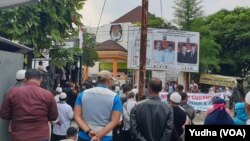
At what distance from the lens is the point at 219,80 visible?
35750 mm

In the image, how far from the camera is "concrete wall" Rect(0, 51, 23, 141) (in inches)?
234

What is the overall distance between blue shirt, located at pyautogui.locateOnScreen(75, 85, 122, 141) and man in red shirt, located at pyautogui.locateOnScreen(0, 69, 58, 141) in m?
0.47

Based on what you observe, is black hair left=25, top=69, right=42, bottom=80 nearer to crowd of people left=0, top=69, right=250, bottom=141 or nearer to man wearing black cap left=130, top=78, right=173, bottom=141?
crowd of people left=0, top=69, right=250, bottom=141

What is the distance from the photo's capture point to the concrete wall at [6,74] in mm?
5938

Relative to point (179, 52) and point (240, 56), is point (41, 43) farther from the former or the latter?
point (240, 56)

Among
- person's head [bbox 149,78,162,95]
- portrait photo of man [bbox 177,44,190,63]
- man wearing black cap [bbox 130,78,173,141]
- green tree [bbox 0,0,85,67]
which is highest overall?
green tree [bbox 0,0,85,67]

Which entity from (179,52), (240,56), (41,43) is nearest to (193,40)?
(179,52)

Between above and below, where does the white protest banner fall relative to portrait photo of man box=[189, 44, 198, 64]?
below

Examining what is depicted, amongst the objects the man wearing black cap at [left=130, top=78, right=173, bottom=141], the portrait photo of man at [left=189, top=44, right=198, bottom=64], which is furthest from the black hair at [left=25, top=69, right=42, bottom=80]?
the portrait photo of man at [left=189, top=44, right=198, bottom=64]

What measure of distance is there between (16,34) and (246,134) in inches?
368

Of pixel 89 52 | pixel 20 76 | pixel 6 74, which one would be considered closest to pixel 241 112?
pixel 20 76

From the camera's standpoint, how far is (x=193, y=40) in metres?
20.8

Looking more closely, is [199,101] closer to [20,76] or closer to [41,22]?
[41,22]

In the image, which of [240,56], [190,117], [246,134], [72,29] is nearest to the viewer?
[246,134]
